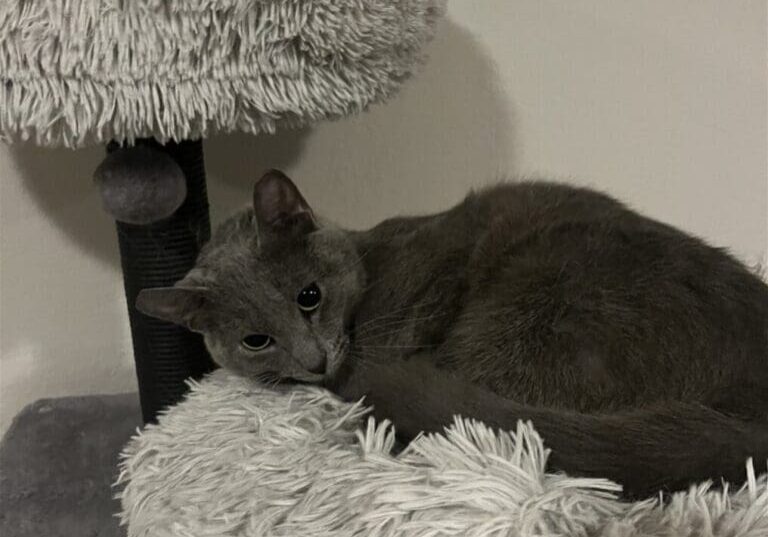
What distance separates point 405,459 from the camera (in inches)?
28.2

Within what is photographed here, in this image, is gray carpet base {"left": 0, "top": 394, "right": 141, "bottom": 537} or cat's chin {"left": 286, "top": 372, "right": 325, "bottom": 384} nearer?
cat's chin {"left": 286, "top": 372, "right": 325, "bottom": 384}

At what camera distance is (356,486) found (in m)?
0.71

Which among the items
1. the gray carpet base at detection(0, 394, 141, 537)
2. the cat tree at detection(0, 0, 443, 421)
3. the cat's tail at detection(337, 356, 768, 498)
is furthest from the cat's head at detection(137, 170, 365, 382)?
the gray carpet base at detection(0, 394, 141, 537)

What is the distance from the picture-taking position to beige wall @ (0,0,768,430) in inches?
55.4

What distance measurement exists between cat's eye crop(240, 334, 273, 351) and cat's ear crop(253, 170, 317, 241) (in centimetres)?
12

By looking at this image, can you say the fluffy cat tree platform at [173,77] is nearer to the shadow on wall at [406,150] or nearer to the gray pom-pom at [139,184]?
the gray pom-pom at [139,184]

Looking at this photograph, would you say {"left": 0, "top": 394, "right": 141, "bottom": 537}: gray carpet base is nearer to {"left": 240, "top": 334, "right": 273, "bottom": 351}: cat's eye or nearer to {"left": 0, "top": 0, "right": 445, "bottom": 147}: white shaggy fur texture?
{"left": 240, "top": 334, "right": 273, "bottom": 351}: cat's eye

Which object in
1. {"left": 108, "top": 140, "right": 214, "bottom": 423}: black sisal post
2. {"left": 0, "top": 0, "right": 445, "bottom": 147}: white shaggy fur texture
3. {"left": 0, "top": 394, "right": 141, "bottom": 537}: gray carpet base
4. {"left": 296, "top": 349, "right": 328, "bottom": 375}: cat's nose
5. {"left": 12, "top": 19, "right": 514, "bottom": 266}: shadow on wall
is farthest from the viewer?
{"left": 12, "top": 19, "right": 514, "bottom": 266}: shadow on wall

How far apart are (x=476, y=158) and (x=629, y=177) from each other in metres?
0.32

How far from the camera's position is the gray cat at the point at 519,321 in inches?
27.7

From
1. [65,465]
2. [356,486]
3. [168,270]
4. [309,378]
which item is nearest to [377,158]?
[168,270]

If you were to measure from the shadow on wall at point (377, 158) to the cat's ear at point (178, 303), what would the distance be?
0.52m

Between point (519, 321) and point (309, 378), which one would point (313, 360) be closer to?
point (309, 378)

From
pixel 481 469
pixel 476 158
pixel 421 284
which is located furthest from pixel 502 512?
pixel 476 158
